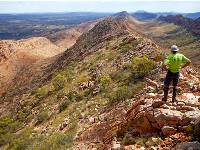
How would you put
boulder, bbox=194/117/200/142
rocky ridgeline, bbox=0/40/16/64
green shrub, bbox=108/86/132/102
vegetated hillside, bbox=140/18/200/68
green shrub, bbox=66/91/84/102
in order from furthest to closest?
vegetated hillside, bbox=140/18/200/68 → rocky ridgeline, bbox=0/40/16/64 → green shrub, bbox=66/91/84/102 → green shrub, bbox=108/86/132/102 → boulder, bbox=194/117/200/142

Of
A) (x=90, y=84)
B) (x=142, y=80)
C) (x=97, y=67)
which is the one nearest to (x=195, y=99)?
(x=142, y=80)

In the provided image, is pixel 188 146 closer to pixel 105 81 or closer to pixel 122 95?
pixel 122 95

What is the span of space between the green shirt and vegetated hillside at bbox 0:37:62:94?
191 ft

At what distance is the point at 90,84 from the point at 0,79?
49706 mm

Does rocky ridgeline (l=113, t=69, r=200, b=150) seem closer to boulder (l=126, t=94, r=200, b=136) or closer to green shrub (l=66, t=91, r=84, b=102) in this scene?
boulder (l=126, t=94, r=200, b=136)

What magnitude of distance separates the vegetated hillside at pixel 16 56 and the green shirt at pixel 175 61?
58.1 meters

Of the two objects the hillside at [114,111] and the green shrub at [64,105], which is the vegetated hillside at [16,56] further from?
the green shrub at [64,105]

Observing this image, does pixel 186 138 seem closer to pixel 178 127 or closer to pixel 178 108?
pixel 178 127

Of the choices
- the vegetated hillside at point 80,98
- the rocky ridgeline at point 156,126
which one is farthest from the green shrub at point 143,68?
the rocky ridgeline at point 156,126

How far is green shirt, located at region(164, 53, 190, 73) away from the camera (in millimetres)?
13236

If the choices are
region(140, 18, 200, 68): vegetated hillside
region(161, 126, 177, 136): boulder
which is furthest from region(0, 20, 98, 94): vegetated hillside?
region(161, 126, 177, 136): boulder

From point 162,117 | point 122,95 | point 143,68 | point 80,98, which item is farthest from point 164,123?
point 80,98

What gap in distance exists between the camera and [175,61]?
13258 millimetres

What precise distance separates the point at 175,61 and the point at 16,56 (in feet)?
256
